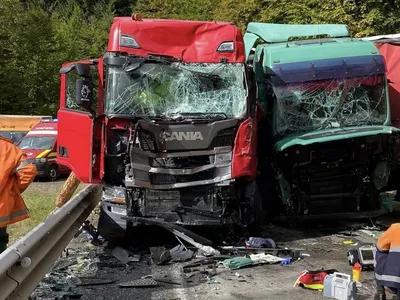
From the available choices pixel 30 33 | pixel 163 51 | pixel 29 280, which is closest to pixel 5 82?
pixel 30 33

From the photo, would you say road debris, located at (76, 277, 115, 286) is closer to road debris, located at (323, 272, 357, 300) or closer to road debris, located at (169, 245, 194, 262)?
road debris, located at (169, 245, 194, 262)

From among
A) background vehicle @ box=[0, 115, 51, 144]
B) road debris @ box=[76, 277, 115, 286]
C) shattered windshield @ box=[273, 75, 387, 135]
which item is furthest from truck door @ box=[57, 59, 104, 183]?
background vehicle @ box=[0, 115, 51, 144]

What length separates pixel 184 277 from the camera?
6.03m

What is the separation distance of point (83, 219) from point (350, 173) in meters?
4.07

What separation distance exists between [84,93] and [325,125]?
3.68 metres

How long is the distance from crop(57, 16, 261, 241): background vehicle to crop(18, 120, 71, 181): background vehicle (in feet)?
34.4

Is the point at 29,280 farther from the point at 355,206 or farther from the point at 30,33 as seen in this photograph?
the point at 30,33

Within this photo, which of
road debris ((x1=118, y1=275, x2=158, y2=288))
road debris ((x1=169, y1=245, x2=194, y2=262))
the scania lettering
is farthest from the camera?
the scania lettering

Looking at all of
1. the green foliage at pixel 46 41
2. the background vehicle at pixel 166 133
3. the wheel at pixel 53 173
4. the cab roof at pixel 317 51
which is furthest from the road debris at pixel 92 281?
the green foliage at pixel 46 41

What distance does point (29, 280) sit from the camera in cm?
431

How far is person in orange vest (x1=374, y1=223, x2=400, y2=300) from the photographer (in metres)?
4.68

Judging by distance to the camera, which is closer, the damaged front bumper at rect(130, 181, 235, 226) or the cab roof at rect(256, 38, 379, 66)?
the damaged front bumper at rect(130, 181, 235, 226)

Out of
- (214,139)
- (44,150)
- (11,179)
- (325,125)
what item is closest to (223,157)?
(214,139)

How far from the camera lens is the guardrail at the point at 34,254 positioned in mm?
3797
